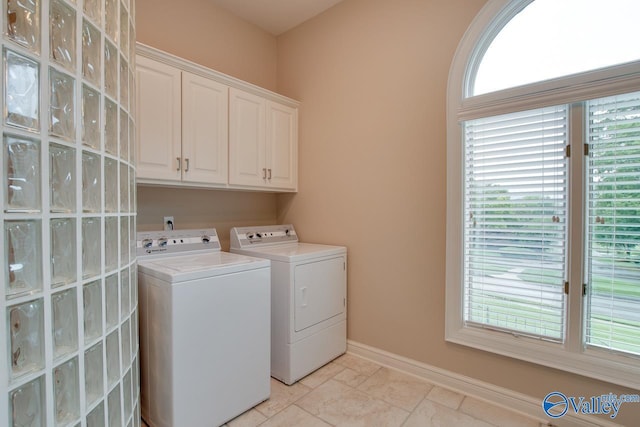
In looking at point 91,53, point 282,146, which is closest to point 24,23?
point 91,53

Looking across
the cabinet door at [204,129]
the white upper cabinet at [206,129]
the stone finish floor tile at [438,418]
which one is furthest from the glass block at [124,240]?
the stone finish floor tile at [438,418]

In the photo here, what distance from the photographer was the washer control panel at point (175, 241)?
2.01 metres

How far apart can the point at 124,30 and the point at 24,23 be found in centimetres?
48

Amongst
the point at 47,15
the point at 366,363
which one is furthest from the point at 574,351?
the point at 47,15

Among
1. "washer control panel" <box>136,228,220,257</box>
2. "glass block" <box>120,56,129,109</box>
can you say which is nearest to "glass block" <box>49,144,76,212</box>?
"glass block" <box>120,56,129,109</box>

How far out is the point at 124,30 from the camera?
1.16 metres

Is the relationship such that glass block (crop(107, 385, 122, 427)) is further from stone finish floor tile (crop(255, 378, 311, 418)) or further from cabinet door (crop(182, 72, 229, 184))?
cabinet door (crop(182, 72, 229, 184))

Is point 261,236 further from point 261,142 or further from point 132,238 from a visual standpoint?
point 132,238

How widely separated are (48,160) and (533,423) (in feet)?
8.29

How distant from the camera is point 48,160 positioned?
2.59 ft

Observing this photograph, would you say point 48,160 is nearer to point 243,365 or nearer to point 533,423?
point 243,365

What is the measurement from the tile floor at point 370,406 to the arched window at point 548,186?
38 centimetres

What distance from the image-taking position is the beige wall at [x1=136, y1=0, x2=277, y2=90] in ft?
7.46

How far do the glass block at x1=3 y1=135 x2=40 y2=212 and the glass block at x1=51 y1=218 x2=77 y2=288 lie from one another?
83 mm
